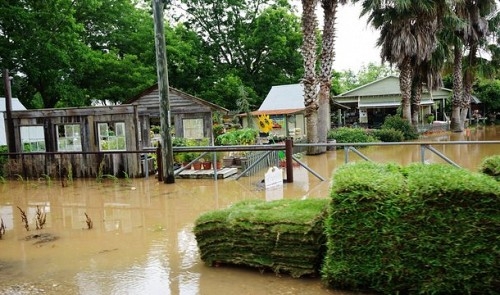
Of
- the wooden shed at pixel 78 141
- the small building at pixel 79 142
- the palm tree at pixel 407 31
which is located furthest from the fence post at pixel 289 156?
the palm tree at pixel 407 31

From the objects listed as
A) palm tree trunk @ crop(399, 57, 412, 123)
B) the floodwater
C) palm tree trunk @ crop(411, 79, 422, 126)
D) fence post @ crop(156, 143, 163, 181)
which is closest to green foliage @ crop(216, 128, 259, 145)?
the floodwater

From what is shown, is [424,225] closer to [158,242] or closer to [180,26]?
[158,242]

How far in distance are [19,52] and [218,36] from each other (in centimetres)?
2165

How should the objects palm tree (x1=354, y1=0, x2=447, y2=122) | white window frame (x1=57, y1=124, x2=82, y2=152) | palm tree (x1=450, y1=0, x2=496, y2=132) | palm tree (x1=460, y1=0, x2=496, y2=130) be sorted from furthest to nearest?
A: palm tree (x1=460, y1=0, x2=496, y2=130), palm tree (x1=450, y1=0, x2=496, y2=132), palm tree (x1=354, y1=0, x2=447, y2=122), white window frame (x1=57, y1=124, x2=82, y2=152)

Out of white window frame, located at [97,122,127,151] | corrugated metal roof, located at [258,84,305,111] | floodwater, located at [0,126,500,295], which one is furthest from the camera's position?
corrugated metal roof, located at [258,84,305,111]

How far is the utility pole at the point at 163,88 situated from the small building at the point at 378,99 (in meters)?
28.2

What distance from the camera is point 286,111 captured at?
27.2 metres

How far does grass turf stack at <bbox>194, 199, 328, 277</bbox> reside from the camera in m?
4.70

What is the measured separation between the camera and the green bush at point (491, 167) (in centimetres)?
477

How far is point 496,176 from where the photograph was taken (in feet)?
15.6

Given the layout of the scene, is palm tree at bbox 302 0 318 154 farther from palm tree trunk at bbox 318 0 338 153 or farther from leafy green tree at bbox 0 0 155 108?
leafy green tree at bbox 0 0 155 108

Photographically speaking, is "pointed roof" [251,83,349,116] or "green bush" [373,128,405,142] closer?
"green bush" [373,128,405,142]

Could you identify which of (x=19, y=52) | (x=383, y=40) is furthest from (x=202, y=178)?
(x=383, y=40)

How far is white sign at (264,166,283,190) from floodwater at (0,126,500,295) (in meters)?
0.24
